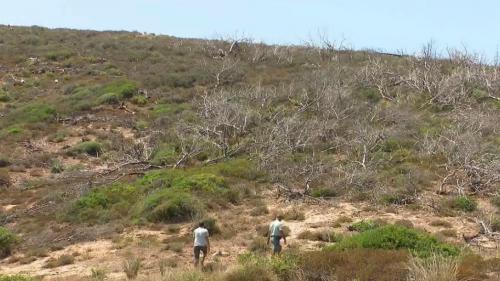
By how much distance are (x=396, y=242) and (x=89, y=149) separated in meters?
16.2

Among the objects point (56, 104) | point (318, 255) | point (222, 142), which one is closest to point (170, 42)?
point (56, 104)

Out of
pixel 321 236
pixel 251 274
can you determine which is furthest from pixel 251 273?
pixel 321 236

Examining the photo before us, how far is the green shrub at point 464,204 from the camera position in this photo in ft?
48.7

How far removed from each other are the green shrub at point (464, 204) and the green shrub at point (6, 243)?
1128 centimetres

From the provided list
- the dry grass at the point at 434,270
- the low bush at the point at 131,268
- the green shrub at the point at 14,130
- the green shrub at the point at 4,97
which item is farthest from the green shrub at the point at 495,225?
the green shrub at the point at 4,97

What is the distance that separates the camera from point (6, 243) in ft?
45.4

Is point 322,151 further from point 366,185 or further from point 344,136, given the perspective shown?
point 366,185

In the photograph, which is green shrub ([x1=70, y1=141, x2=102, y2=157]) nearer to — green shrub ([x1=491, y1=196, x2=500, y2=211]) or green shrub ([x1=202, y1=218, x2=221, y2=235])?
green shrub ([x1=202, y1=218, x2=221, y2=235])

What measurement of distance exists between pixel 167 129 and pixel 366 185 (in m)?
11.1

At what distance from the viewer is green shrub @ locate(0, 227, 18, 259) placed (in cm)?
1373

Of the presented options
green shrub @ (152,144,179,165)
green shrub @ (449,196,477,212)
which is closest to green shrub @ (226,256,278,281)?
green shrub @ (449,196,477,212)

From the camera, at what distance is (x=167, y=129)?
82.3 ft

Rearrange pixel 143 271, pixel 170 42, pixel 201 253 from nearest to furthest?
pixel 143 271, pixel 201 253, pixel 170 42

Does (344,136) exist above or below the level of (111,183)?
above
